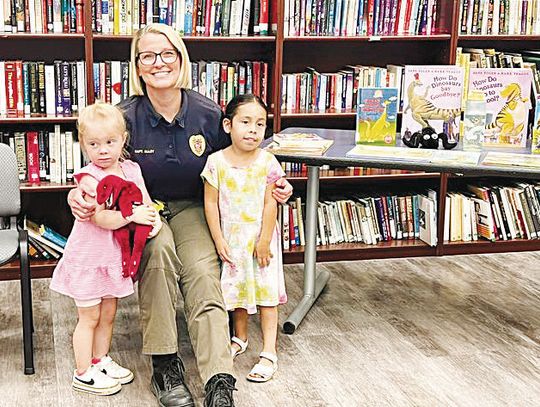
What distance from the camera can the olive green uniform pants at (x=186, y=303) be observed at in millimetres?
2865

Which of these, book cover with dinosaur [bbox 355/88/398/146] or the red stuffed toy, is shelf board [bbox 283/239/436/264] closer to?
book cover with dinosaur [bbox 355/88/398/146]

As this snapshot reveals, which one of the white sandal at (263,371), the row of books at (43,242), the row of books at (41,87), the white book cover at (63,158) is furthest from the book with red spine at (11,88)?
the white sandal at (263,371)

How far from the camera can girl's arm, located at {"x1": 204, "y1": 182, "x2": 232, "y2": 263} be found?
3139 mm

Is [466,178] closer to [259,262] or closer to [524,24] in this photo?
[524,24]

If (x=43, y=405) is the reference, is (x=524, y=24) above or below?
above

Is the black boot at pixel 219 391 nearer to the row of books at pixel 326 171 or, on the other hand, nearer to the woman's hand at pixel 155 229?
the woman's hand at pixel 155 229

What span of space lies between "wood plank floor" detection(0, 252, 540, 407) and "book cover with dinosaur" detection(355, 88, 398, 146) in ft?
2.49

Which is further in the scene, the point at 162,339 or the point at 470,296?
the point at 470,296

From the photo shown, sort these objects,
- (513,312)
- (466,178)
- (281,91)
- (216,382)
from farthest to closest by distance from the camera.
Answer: (466,178) < (281,91) < (513,312) < (216,382)

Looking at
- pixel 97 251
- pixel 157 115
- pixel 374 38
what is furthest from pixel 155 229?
pixel 374 38

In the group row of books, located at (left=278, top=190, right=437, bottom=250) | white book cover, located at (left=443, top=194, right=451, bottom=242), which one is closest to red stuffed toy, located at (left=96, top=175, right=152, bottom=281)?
row of books, located at (left=278, top=190, right=437, bottom=250)

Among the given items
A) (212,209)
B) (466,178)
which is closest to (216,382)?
(212,209)

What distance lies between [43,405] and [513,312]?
2.00 metres

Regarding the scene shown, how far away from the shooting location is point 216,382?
9.15 feet
